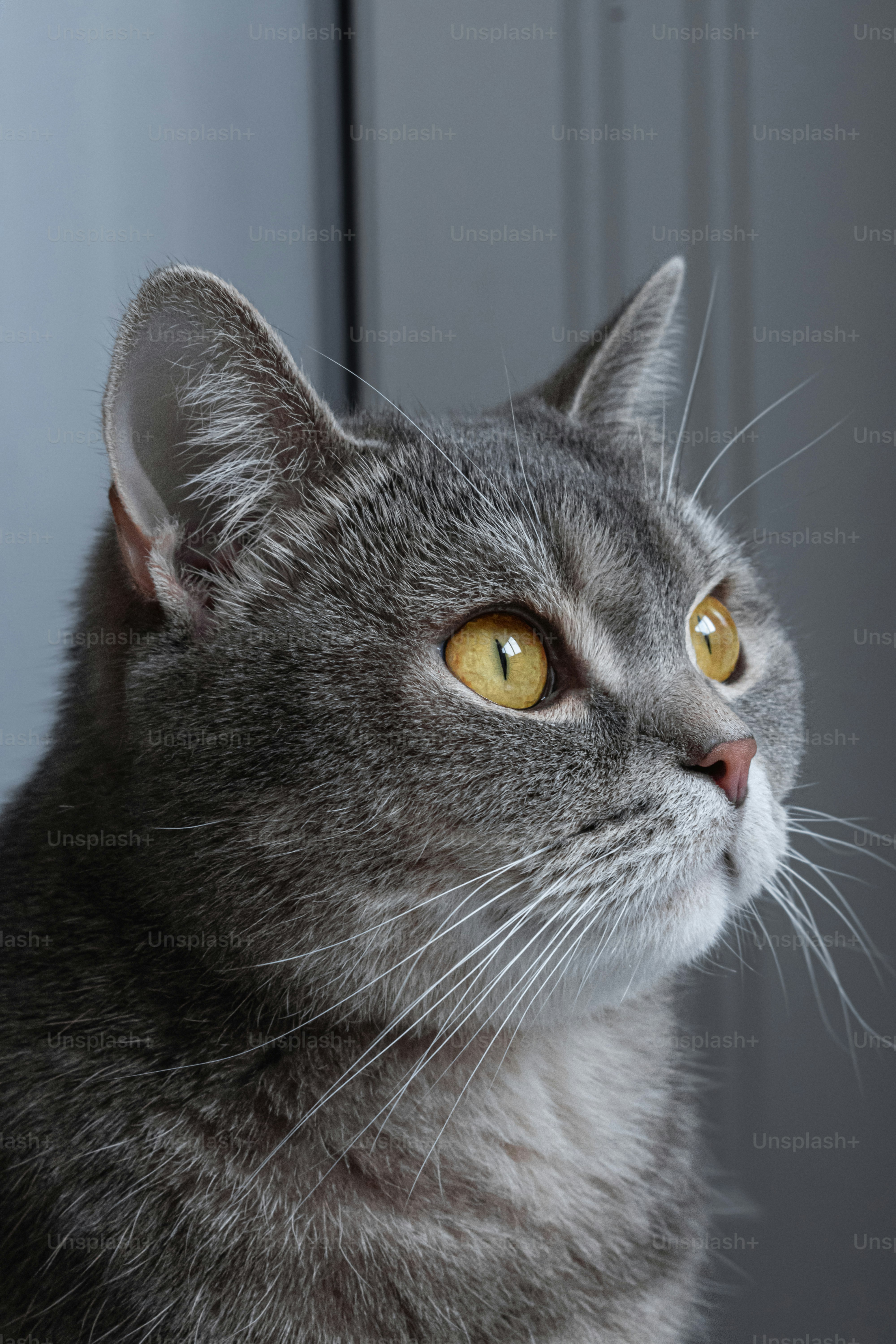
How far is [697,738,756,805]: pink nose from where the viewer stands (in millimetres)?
779

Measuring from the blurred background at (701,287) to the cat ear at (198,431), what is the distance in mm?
178

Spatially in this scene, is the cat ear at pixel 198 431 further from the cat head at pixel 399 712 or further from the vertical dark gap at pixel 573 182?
the vertical dark gap at pixel 573 182

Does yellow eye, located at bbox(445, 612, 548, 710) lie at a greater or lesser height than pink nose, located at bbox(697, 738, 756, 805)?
greater

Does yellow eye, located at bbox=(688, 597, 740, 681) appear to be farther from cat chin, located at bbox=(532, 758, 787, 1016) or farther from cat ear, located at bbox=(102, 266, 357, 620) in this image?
cat ear, located at bbox=(102, 266, 357, 620)

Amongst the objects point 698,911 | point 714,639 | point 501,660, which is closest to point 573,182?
point 714,639

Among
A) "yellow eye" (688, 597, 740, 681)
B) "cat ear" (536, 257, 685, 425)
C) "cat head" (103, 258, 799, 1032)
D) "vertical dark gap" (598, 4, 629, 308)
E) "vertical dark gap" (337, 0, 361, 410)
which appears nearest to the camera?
"cat head" (103, 258, 799, 1032)

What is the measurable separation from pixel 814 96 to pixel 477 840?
3.29 ft

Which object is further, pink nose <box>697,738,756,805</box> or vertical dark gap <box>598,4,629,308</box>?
vertical dark gap <box>598,4,629,308</box>

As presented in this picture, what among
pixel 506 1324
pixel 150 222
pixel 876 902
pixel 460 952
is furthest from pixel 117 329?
pixel 876 902

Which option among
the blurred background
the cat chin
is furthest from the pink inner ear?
the cat chin

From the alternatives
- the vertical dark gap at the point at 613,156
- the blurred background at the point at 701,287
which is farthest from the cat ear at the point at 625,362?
the vertical dark gap at the point at 613,156

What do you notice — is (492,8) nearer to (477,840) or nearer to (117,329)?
(117,329)

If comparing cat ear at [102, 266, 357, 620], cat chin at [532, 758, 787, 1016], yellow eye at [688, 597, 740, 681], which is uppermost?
cat ear at [102, 266, 357, 620]

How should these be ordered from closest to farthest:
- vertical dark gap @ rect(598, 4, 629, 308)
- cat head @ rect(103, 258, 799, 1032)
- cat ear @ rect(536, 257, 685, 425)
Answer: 1. cat head @ rect(103, 258, 799, 1032)
2. cat ear @ rect(536, 257, 685, 425)
3. vertical dark gap @ rect(598, 4, 629, 308)
